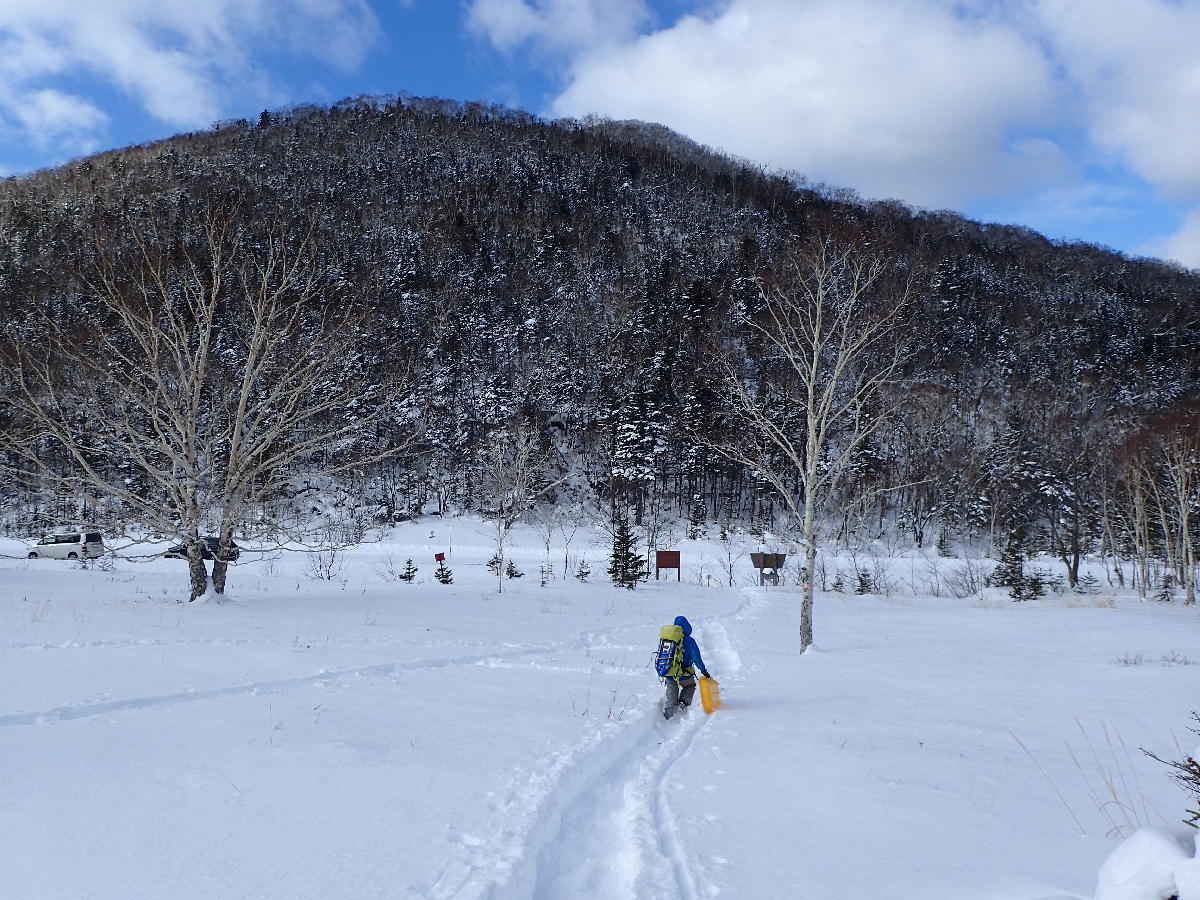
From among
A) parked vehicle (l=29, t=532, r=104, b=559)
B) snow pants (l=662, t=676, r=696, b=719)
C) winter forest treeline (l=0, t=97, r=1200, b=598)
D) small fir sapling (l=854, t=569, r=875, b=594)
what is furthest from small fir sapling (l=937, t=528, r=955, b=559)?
parked vehicle (l=29, t=532, r=104, b=559)

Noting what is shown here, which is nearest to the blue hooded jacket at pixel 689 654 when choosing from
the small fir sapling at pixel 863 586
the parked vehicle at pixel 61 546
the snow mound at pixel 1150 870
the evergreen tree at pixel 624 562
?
the snow mound at pixel 1150 870

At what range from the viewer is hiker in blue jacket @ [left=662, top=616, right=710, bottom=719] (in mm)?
8219

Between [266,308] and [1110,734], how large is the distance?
17170 millimetres

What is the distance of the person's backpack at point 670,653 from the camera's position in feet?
27.2

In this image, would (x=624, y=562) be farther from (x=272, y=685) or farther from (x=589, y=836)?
(x=589, y=836)

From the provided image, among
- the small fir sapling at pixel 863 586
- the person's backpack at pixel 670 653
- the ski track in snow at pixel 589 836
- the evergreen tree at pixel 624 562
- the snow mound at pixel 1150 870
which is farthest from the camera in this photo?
the small fir sapling at pixel 863 586

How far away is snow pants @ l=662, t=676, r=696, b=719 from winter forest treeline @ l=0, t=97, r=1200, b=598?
554cm

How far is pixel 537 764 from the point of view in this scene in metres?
5.63

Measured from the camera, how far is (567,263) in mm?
94125

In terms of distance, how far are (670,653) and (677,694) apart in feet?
1.68

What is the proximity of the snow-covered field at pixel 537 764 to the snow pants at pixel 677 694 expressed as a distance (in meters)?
0.29

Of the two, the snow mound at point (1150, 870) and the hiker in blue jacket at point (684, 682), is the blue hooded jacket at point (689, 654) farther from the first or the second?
the snow mound at point (1150, 870)

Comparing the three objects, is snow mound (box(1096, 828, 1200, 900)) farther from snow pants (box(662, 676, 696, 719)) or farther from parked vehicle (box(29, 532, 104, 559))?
parked vehicle (box(29, 532, 104, 559))

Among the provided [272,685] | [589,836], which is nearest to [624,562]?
[272,685]
